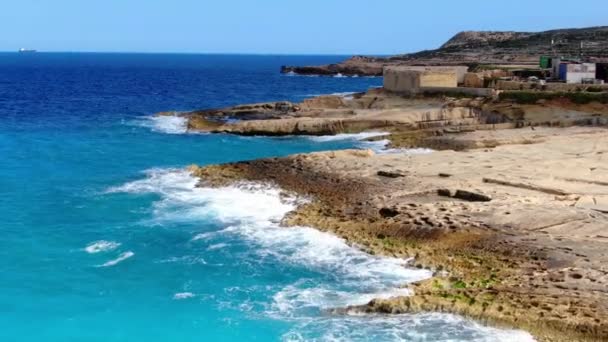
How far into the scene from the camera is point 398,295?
19594 mm

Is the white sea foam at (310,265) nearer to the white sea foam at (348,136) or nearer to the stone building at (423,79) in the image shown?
the white sea foam at (348,136)

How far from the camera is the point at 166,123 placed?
60281 millimetres

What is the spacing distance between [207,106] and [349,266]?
184ft

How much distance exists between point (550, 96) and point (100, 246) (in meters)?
35.0

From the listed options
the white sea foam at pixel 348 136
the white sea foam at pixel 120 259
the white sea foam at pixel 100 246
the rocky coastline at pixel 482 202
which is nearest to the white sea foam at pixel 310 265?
the white sea foam at pixel 120 259

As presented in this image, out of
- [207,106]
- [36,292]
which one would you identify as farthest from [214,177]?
[207,106]

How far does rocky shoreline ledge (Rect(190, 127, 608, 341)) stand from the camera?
18234 mm

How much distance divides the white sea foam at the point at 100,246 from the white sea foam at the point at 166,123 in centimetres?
2986

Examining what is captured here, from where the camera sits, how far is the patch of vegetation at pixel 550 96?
4870 centimetres

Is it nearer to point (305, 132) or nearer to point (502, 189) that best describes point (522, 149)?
point (502, 189)

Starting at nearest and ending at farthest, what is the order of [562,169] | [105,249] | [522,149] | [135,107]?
[105,249] < [562,169] < [522,149] < [135,107]

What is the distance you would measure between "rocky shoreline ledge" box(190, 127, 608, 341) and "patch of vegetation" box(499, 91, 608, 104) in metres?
7.84

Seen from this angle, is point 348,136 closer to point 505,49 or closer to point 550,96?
point 550,96

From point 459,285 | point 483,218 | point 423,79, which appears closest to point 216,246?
point 459,285
